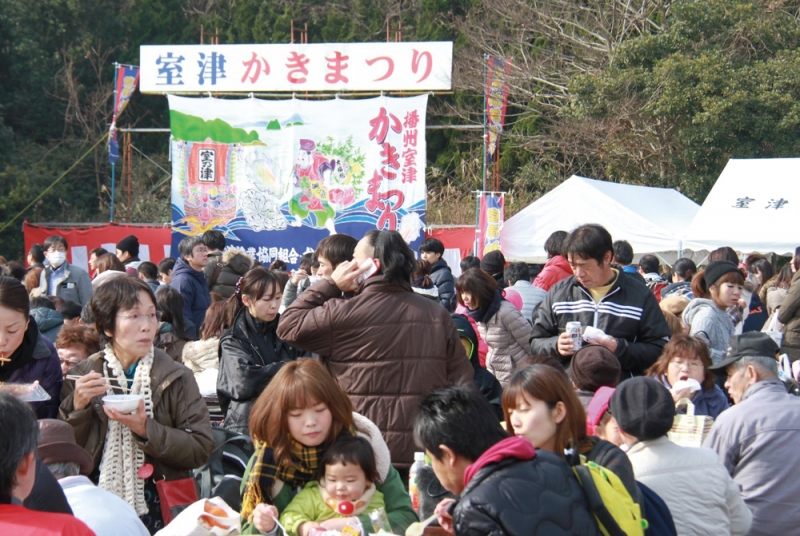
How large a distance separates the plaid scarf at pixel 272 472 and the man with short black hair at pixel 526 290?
9.71 feet

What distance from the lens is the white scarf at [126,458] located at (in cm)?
299

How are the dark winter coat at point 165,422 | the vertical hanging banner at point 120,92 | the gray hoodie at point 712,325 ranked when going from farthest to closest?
the vertical hanging banner at point 120,92 < the gray hoodie at point 712,325 < the dark winter coat at point 165,422

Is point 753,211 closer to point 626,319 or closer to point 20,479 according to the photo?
point 626,319

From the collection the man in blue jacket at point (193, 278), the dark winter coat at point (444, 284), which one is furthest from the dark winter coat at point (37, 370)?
the dark winter coat at point (444, 284)

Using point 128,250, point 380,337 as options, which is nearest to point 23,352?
point 380,337

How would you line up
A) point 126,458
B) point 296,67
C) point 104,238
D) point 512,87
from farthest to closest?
point 512,87
point 104,238
point 296,67
point 126,458

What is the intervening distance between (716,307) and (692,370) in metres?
1.46

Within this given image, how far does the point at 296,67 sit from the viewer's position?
45.5 feet

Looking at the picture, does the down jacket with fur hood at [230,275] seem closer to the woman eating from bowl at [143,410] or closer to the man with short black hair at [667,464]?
the woman eating from bowl at [143,410]

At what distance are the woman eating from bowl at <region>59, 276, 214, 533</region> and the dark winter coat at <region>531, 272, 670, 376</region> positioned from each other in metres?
1.70

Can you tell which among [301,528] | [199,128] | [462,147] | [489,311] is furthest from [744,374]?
[462,147]

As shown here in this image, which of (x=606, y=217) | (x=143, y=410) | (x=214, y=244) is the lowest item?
(x=143, y=410)

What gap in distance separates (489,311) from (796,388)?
1.63 meters

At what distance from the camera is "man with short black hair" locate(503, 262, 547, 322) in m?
5.69
